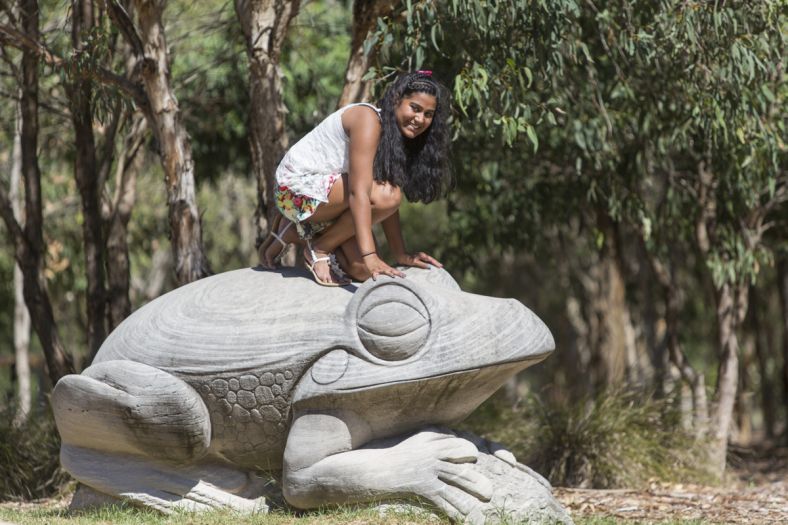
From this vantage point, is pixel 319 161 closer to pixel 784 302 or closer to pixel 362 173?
pixel 362 173

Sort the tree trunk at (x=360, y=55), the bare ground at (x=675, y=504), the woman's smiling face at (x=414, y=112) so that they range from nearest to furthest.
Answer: the woman's smiling face at (x=414, y=112) < the bare ground at (x=675, y=504) < the tree trunk at (x=360, y=55)

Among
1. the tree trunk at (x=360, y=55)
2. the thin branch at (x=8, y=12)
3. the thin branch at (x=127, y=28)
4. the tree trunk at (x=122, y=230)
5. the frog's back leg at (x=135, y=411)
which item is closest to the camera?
the frog's back leg at (x=135, y=411)

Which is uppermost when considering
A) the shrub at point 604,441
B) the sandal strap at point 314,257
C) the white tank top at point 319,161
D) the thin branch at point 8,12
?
the thin branch at point 8,12

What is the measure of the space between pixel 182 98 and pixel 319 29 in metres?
1.84

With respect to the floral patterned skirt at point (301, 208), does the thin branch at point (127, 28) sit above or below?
above

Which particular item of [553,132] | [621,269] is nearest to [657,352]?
[621,269]

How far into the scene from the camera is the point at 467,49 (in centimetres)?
802

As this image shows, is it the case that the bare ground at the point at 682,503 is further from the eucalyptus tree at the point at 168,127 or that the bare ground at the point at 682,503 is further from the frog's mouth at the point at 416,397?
the eucalyptus tree at the point at 168,127

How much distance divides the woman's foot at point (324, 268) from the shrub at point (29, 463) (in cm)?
361

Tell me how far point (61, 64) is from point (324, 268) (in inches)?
120

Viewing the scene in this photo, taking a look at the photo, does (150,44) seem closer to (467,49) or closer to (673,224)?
(467,49)

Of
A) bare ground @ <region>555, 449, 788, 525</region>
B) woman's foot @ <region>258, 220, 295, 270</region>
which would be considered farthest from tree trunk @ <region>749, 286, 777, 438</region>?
woman's foot @ <region>258, 220, 295, 270</region>

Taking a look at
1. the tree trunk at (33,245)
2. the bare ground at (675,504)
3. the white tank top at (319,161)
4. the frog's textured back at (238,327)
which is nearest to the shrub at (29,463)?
the bare ground at (675,504)

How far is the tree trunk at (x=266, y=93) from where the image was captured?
25.9 ft
